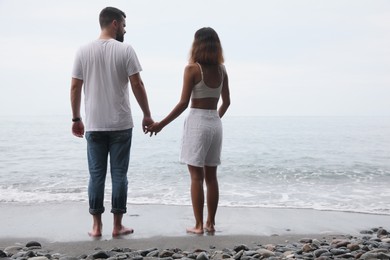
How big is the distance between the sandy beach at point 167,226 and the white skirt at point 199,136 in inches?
28.7

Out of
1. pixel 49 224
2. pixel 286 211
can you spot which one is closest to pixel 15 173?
pixel 49 224

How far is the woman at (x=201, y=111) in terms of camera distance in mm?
4109

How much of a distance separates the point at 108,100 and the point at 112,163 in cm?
58

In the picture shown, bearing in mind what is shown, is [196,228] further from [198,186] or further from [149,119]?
[149,119]

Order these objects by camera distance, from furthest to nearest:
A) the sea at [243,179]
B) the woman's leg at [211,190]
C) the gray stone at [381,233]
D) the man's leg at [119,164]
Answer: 1. the sea at [243,179]
2. the gray stone at [381,233]
3. the woman's leg at [211,190]
4. the man's leg at [119,164]

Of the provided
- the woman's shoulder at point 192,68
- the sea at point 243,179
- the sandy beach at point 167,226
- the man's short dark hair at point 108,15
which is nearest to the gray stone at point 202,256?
the sandy beach at point 167,226

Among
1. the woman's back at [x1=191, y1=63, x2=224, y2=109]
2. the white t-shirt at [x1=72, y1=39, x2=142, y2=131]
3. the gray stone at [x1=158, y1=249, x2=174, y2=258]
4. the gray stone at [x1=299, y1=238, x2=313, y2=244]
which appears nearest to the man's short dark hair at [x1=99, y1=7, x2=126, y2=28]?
the white t-shirt at [x1=72, y1=39, x2=142, y2=131]

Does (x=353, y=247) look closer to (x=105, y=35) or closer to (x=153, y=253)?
(x=153, y=253)

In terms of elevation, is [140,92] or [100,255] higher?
[140,92]

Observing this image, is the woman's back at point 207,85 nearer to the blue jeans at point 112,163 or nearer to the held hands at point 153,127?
the held hands at point 153,127

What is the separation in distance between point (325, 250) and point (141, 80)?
2119 mm

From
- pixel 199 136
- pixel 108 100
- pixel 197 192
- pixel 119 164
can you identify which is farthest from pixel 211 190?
pixel 108 100

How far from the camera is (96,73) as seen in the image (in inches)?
159

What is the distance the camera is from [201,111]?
13.7ft
